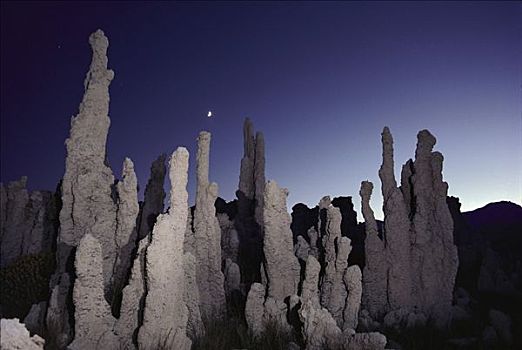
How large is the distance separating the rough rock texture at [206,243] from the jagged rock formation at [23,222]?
29.1 feet

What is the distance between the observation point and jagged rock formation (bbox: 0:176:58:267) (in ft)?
56.7

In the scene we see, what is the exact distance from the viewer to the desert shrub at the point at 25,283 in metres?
10.3

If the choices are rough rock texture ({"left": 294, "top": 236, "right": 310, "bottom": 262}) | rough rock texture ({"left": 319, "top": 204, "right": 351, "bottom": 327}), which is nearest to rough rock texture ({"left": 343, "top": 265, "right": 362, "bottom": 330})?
rough rock texture ({"left": 319, "top": 204, "right": 351, "bottom": 327})

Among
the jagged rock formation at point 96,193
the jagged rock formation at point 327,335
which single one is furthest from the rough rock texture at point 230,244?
the jagged rock formation at point 327,335

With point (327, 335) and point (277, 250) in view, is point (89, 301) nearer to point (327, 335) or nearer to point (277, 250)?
point (327, 335)

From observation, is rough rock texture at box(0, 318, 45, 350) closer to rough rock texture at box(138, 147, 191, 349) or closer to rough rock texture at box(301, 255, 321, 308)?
rough rock texture at box(138, 147, 191, 349)

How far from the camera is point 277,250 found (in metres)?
9.55

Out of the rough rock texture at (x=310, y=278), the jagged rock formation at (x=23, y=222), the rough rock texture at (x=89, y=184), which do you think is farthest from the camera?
the jagged rock formation at (x=23, y=222)

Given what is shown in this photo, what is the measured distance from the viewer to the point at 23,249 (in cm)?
1798

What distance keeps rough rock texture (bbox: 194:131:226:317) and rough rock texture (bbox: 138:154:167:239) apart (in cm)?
531

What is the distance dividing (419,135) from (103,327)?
1117cm

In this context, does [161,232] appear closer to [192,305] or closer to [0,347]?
[192,305]

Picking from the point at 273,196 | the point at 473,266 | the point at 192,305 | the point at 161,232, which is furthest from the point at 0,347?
the point at 473,266

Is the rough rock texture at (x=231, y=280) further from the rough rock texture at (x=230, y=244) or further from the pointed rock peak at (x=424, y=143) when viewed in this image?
the pointed rock peak at (x=424, y=143)
